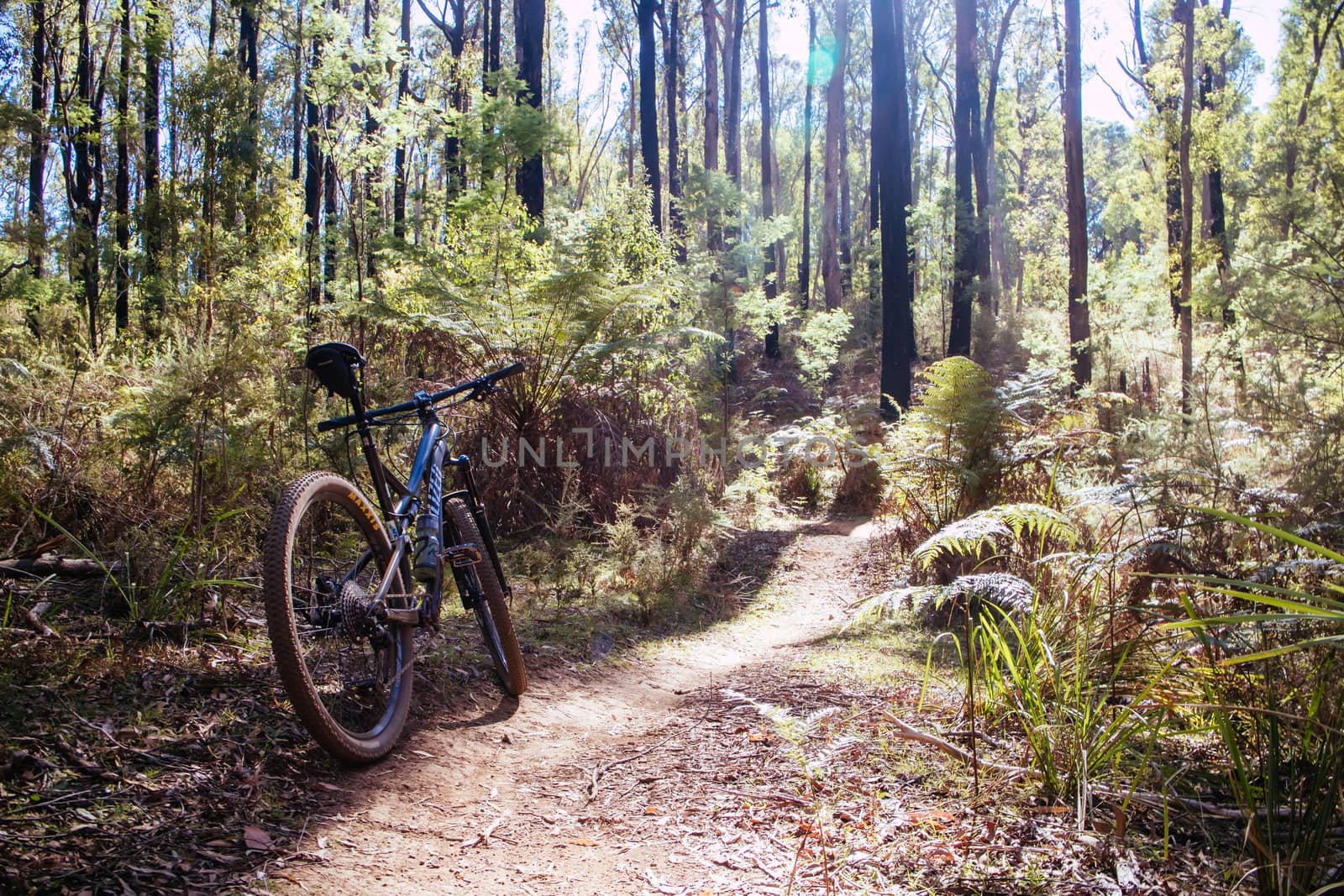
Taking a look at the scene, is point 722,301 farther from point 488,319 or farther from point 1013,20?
point 1013,20

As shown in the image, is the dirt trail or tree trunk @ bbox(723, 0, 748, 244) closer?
the dirt trail

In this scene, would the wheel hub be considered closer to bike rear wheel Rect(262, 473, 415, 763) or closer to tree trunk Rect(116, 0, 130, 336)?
bike rear wheel Rect(262, 473, 415, 763)

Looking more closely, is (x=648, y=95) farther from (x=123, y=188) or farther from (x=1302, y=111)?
(x=1302, y=111)

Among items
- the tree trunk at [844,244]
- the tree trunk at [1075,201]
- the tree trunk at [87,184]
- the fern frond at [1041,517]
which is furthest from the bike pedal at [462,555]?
the tree trunk at [844,244]

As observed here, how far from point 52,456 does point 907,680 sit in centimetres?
429

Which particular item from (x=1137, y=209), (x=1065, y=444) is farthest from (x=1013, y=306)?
(x=1065, y=444)

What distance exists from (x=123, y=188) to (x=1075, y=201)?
61.5 feet

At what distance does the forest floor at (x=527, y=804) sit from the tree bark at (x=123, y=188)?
824 centimetres

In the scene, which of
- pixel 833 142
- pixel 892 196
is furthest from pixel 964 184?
pixel 892 196

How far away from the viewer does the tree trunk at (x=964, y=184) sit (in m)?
16.2

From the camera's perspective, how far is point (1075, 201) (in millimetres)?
17656

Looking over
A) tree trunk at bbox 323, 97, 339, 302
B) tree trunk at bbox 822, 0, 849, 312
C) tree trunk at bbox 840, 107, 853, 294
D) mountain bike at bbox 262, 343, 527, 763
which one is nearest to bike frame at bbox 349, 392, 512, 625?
mountain bike at bbox 262, 343, 527, 763

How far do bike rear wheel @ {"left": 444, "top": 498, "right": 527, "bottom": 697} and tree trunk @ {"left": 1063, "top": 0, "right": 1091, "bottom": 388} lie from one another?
613 inches

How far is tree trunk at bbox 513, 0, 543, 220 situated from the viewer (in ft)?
41.9
